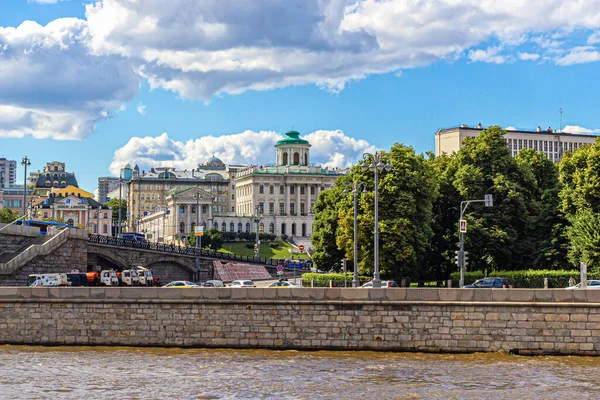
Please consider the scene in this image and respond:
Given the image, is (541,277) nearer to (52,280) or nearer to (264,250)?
(52,280)

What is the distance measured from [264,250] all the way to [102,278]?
10303 cm

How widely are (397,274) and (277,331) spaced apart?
29.6 meters

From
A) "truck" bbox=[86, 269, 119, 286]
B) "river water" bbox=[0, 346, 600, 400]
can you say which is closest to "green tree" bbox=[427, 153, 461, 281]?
"truck" bbox=[86, 269, 119, 286]

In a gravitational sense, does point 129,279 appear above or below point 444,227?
below

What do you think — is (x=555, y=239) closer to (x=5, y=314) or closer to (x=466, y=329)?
(x=466, y=329)

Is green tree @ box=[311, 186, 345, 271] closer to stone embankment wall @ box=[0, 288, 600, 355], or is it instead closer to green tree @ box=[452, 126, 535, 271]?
green tree @ box=[452, 126, 535, 271]

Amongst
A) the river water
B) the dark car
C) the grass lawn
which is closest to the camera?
the river water

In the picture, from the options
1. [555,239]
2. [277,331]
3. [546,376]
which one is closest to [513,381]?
[546,376]

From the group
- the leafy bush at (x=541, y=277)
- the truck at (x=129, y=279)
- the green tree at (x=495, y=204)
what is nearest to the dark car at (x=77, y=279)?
the truck at (x=129, y=279)

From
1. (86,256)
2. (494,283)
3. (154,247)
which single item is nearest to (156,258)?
(154,247)

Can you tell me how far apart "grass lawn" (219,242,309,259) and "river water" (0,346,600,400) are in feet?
406

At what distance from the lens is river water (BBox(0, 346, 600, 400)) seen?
33094 millimetres

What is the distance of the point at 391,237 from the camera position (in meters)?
68.4

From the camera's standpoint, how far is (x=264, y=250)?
174875mm
